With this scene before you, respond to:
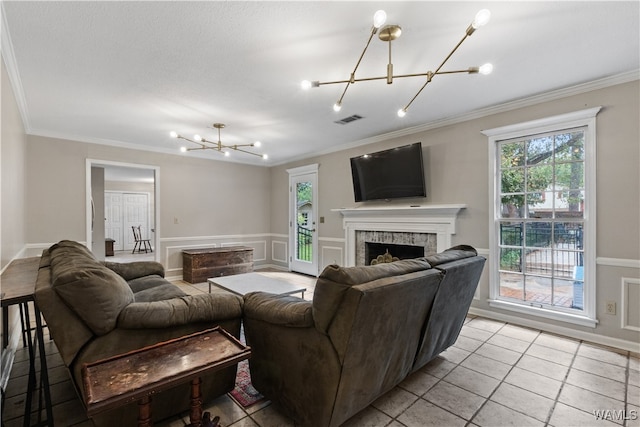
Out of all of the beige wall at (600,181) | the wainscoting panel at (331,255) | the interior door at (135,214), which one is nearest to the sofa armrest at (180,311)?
the beige wall at (600,181)

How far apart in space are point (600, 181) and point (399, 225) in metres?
2.18

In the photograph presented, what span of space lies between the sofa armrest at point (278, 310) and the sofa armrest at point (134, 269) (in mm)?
2018

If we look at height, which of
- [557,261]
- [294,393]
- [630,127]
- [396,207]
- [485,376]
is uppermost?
[630,127]

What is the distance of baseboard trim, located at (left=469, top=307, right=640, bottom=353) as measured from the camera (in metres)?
2.68

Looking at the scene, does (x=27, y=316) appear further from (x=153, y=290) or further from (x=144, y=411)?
(x=144, y=411)

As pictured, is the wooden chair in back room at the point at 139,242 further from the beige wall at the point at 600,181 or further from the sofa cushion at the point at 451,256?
the sofa cushion at the point at 451,256

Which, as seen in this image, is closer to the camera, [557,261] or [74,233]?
[557,261]

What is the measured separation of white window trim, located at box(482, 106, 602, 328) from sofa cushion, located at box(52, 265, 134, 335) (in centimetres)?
364

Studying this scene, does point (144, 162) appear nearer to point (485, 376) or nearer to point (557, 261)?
point (485, 376)

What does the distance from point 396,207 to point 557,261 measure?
1.91 m

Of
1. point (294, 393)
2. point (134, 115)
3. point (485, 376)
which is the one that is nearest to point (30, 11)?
point (134, 115)

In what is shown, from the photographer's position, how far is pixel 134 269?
3.26 metres

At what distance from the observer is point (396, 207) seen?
4.29 metres

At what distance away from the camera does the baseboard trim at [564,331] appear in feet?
8.78
